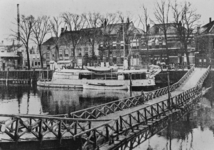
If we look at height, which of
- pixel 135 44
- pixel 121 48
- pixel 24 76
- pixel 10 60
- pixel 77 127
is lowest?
pixel 77 127

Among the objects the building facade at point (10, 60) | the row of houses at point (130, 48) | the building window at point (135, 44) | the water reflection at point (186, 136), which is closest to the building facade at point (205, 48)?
the row of houses at point (130, 48)

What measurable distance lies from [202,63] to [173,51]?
20.9 feet

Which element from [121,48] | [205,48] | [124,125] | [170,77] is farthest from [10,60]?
[124,125]

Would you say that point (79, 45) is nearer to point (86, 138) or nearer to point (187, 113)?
A: point (187, 113)

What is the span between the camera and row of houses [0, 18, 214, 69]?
53438 millimetres

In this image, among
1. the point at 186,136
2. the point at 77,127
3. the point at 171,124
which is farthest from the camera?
the point at 171,124

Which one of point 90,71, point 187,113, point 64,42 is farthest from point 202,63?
point 64,42

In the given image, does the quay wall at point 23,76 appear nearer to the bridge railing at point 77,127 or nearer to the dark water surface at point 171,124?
the dark water surface at point 171,124

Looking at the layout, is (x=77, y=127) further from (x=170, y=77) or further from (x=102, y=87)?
(x=170, y=77)

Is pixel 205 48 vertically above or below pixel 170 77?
above

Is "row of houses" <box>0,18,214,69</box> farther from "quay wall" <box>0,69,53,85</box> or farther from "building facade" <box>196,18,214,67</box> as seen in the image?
"quay wall" <box>0,69,53,85</box>

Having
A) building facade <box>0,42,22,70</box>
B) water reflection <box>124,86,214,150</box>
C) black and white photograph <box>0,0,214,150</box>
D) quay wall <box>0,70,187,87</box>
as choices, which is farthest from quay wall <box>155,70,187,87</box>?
building facade <box>0,42,22,70</box>

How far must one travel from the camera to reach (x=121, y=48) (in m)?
64.6

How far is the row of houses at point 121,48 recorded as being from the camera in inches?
2104
